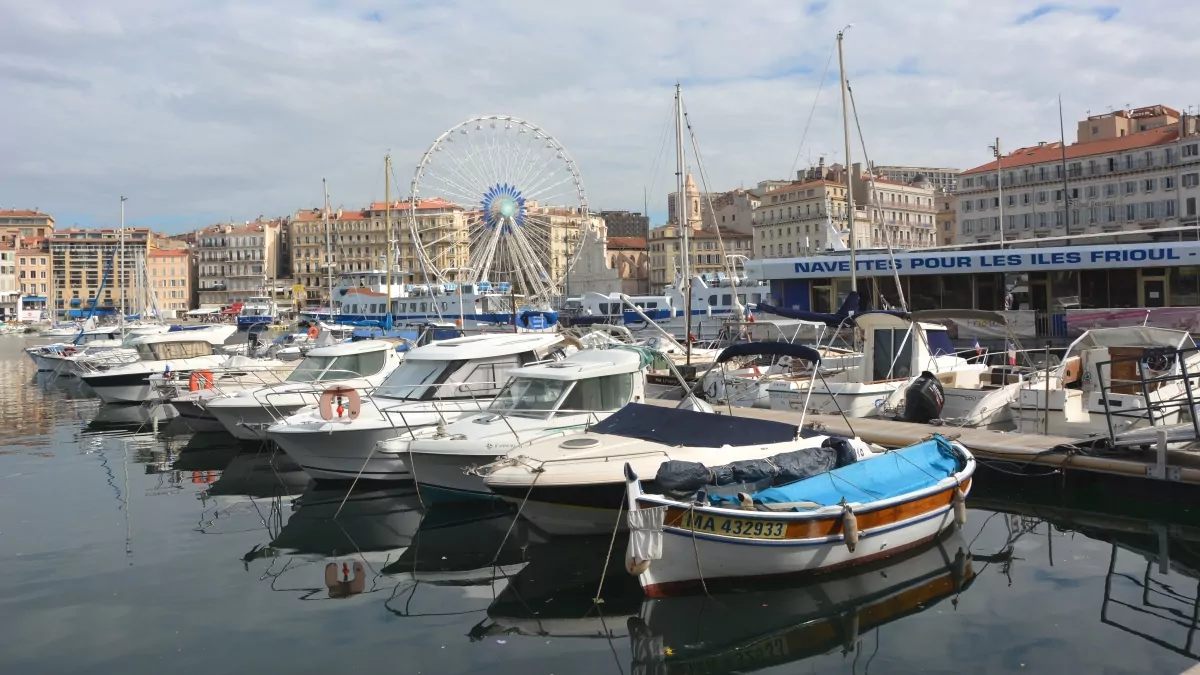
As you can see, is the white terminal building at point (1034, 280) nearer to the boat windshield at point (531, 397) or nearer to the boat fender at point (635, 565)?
the boat windshield at point (531, 397)

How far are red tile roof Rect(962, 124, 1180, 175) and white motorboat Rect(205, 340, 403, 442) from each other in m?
70.4

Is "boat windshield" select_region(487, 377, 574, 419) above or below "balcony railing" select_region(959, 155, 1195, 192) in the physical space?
below

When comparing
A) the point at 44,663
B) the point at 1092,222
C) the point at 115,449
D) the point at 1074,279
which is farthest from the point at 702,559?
the point at 1092,222

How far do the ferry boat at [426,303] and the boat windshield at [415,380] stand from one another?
3433cm

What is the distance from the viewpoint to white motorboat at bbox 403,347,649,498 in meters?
14.5

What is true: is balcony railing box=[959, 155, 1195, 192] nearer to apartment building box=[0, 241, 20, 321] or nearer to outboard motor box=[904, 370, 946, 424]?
outboard motor box=[904, 370, 946, 424]

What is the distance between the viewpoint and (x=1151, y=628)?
9.79 metres

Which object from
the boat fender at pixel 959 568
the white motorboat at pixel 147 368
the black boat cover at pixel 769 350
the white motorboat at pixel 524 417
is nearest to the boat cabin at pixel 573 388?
the white motorboat at pixel 524 417

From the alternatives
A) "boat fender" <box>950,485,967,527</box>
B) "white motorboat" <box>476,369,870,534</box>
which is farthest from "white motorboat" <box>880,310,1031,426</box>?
"boat fender" <box>950,485,967,527</box>

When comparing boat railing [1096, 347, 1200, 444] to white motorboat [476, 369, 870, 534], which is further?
boat railing [1096, 347, 1200, 444]

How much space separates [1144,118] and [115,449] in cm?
8774

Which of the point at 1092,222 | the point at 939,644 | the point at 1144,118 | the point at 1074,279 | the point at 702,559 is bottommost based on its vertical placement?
the point at 939,644

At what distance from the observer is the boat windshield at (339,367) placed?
22.9m

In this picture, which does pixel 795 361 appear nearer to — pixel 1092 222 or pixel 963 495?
pixel 963 495
